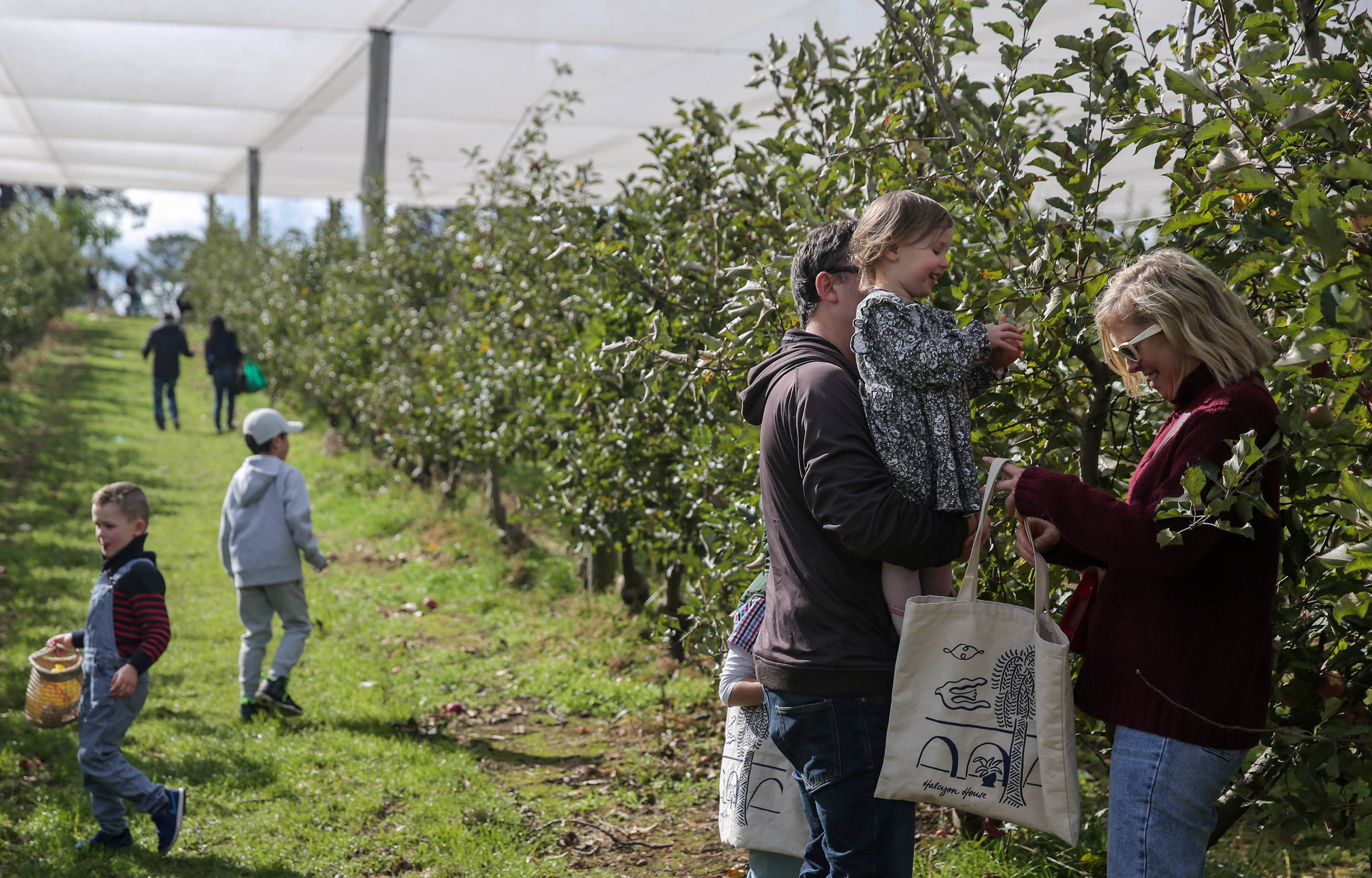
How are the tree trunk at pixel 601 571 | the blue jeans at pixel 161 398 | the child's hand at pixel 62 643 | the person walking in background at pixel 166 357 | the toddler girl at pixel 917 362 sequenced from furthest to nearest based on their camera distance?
the blue jeans at pixel 161 398
the person walking in background at pixel 166 357
the tree trunk at pixel 601 571
the child's hand at pixel 62 643
the toddler girl at pixel 917 362

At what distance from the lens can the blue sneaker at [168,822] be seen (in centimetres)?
387

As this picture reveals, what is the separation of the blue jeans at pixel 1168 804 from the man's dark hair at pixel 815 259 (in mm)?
1048

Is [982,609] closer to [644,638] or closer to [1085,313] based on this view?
[1085,313]

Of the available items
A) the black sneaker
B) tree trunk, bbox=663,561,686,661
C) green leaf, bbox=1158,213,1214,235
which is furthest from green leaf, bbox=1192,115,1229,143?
the black sneaker

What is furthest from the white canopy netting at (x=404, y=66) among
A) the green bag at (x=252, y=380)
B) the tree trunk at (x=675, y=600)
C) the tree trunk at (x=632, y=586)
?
the tree trunk at (x=632, y=586)

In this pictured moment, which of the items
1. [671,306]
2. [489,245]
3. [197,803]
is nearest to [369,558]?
[489,245]

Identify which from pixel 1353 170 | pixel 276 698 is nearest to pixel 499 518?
pixel 276 698

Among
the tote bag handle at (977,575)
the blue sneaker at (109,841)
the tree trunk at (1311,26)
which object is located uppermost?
the tree trunk at (1311,26)

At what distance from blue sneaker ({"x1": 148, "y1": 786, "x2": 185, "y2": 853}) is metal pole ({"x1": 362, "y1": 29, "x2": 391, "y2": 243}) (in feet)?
24.1

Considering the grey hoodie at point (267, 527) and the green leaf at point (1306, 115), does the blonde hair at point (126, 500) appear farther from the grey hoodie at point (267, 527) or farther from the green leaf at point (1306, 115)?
the green leaf at point (1306, 115)

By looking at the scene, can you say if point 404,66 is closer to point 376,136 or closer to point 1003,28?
point 376,136

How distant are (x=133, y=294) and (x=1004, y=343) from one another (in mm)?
Result: 39272

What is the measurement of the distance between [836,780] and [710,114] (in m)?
3.48

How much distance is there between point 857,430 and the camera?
202 cm
